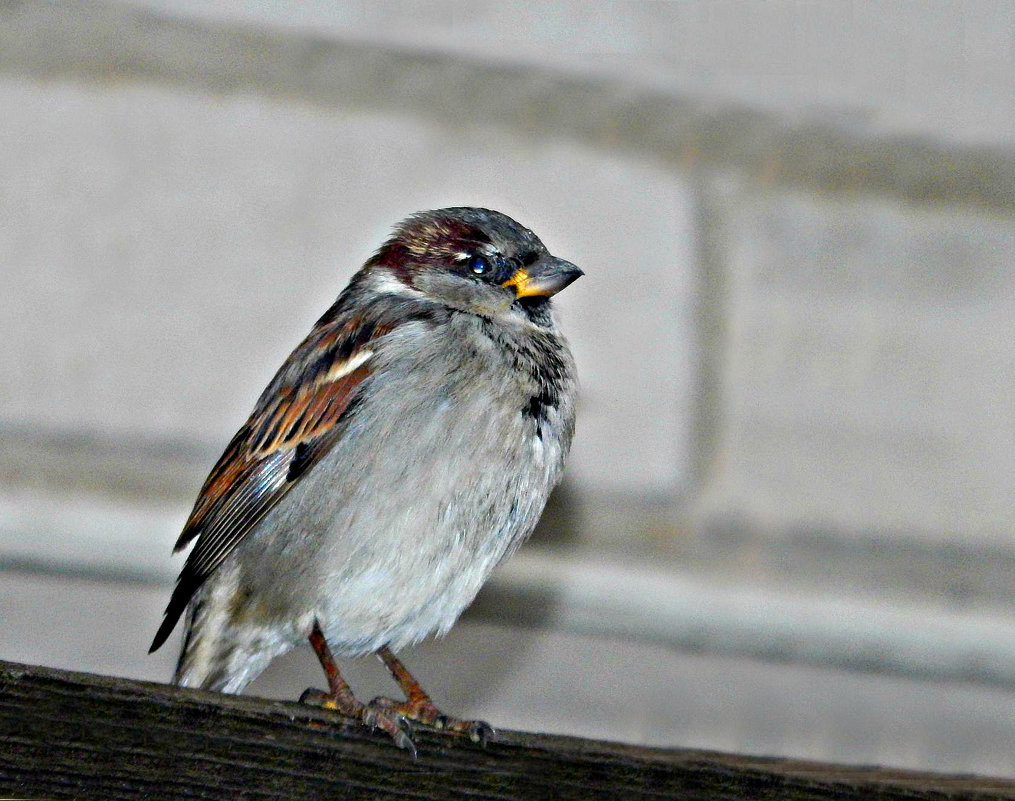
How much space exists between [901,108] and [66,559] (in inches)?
74.8

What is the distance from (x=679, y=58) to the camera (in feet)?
9.92

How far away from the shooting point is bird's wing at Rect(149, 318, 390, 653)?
2.07 metres

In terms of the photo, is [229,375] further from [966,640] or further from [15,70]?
[966,640]

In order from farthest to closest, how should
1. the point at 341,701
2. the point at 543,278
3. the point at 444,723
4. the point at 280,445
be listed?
the point at 543,278, the point at 280,445, the point at 341,701, the point at 444,723

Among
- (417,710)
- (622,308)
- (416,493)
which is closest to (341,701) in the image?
(417,710)

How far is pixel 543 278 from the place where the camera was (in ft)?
7.27

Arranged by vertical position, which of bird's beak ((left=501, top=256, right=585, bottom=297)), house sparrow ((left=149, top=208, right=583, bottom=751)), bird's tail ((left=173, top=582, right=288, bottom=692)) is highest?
bird's beak ((left=501, top=256, right=585, bottom=297))

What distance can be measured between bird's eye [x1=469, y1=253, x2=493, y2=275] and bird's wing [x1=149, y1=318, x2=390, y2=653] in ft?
0.74

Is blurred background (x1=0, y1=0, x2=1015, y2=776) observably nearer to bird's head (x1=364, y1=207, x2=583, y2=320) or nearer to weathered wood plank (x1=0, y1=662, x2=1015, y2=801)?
bird's head (x1=364, y1=207, x2=583, y2=320)

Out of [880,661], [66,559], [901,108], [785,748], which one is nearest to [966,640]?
[880,661]

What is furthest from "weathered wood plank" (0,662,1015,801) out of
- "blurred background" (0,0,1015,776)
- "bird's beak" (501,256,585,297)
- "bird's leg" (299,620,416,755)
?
"blurred background" (0,0,1015,776)

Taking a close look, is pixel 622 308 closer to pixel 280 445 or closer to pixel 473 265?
pixel 473 265

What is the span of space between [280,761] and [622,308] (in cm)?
168

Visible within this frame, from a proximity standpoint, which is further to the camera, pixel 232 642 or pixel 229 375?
pixel 229 375
